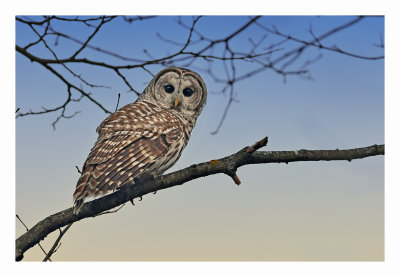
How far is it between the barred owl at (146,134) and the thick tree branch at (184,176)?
0.14m

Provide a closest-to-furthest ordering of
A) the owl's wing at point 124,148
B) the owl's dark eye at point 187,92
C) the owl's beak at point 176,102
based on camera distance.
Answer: the owl's wing at point 124,148 < the owl's beak at point 176,102 < the owl's dark eye at point 187,92

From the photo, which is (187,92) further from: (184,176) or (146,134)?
(184,176)

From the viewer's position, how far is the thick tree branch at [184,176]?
3229mm

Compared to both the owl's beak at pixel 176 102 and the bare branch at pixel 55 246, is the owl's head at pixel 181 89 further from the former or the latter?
the bare branch at pixel 55 246

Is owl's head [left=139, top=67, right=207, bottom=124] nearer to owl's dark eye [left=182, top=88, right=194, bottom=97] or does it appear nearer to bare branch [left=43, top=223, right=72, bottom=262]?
owl's dark eye [left=182, top=88, right=194, bottom=97]

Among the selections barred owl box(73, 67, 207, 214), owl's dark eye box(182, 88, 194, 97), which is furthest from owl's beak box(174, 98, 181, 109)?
owl's dark eye box(182, 88, 194, 97)

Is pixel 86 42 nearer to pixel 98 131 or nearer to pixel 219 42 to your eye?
pixel 98 131

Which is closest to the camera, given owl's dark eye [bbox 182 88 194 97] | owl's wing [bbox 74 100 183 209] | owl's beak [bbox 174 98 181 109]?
owl's wing [bbox 74 100 183 209]

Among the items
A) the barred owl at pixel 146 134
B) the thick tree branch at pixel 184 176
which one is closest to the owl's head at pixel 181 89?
the barred owl at pixel 146 134

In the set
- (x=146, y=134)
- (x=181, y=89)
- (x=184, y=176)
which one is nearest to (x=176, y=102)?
(x=181, y=89)

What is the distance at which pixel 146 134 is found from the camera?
3604 mm

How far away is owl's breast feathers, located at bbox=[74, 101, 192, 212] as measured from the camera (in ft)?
10.6
